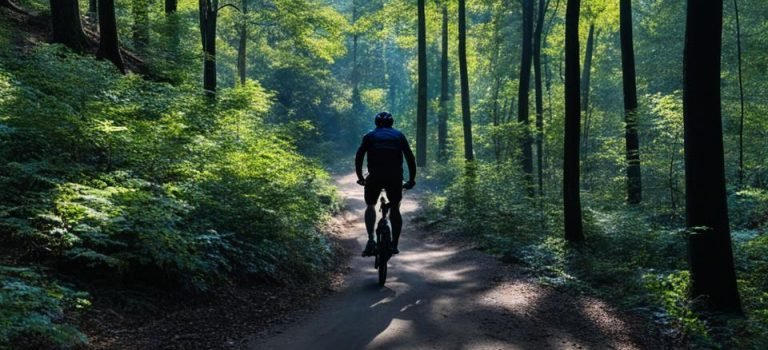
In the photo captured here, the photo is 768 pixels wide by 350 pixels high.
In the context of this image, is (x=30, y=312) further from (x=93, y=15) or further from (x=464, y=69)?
(x=464, y=69)

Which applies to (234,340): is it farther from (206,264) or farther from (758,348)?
(758,348)

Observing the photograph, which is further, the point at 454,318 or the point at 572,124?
the point at 572,124

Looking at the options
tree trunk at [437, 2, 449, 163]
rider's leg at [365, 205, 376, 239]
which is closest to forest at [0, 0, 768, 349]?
rider's leg at [365, 205, 376, 239]

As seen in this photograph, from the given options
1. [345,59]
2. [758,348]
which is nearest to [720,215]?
[758,348]

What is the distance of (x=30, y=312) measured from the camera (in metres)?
3.57

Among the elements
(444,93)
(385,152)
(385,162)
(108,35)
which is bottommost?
(385,162)

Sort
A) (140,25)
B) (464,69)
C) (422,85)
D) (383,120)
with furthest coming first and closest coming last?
(422,85)
(464,69)
(140,25)
(383,120)

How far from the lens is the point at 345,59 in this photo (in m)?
63.9

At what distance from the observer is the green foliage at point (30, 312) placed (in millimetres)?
3378

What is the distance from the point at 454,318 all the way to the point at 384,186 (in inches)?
90.6

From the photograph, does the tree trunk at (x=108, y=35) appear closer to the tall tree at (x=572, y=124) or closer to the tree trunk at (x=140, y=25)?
the tree trunk at (x=140, y=25)

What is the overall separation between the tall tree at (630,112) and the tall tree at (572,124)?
13.6 ft

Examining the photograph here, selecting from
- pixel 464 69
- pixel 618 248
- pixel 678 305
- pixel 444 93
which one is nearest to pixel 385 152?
pixel 678 305

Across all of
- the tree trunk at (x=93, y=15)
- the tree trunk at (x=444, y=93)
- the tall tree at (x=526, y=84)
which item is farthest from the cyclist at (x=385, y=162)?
the tree trunk at (x=444, y=93)
